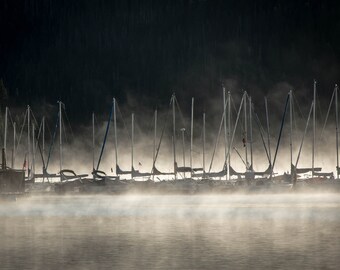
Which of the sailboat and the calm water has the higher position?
the sailboat

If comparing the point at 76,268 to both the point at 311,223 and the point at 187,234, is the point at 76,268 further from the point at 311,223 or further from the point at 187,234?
the point at 311,223

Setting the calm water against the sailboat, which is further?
the sailboat

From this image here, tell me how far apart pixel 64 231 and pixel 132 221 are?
32.6 ft

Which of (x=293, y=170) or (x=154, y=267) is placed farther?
(x=293, y=170)

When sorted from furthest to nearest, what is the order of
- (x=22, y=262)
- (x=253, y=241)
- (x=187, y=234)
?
(x=187, y=234), (x=253, y=241), (x=22, y=262)

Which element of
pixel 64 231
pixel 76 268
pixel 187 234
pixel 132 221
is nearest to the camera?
pixel 76 268

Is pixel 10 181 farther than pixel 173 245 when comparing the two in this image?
Yes

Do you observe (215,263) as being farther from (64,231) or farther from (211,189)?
(211,189)

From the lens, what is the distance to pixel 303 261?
91.4ft

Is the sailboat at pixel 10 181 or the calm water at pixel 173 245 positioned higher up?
the sailboat at pixel 10 181

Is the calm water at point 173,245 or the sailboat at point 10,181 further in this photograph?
the sailboat at point 10,181

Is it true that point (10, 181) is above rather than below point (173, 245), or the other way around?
above

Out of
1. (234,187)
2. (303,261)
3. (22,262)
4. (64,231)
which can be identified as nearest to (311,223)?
(64,231)

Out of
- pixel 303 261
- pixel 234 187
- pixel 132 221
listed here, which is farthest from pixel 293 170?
pixel 303 261
